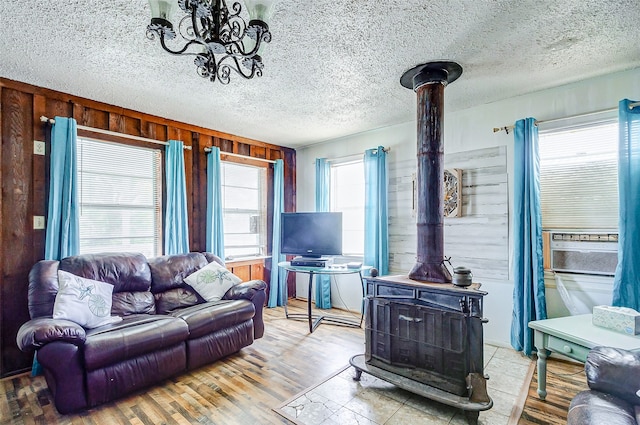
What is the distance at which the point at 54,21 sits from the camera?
194 cm

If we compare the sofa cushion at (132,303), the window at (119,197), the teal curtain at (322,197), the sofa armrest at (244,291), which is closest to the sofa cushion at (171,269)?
the sofa cushion at (132,303)

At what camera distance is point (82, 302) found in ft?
8.26

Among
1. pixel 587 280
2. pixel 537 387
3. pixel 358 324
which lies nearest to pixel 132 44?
pixel 358 324

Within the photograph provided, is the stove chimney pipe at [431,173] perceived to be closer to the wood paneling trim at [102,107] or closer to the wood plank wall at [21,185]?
the wood paneling trim at [102,107]

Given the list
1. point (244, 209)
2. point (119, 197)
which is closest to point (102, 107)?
point (119, 197)

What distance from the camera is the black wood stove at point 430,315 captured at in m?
2.14

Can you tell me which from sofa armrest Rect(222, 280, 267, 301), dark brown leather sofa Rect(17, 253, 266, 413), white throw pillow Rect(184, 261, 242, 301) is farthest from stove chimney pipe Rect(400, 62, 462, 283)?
white throw pillow Rect(184, 261, 242, 301)

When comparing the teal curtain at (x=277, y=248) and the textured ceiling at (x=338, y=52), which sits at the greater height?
the textured ceiling at (x=338, y=52)

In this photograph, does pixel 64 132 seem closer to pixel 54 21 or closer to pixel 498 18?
pixel 54 21

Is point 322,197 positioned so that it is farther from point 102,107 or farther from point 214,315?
point 102,107

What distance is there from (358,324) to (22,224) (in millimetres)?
3523

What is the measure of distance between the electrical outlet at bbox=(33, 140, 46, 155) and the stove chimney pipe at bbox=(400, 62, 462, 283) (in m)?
3.37

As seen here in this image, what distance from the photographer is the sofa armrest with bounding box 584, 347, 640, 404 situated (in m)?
1.50

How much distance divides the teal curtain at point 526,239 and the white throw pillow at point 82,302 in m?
3.61
